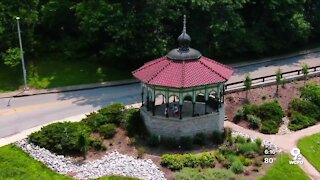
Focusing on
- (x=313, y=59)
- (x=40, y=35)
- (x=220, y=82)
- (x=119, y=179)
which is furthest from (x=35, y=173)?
(x=313, y=59)

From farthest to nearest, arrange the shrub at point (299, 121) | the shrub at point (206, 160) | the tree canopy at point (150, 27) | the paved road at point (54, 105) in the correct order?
the tree canopy at point (150, 27)
the shrub at point (299, 121)
the paved road at point (54, 105)
the shrub at point (206, 160)

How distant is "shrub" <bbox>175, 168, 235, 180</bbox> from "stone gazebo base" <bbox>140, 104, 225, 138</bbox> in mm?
4581

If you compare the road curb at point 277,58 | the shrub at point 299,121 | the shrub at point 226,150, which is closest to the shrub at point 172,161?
the shrub at point 226,150

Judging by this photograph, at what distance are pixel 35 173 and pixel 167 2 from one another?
22942 mm

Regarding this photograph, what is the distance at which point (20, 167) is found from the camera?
33.8 metres

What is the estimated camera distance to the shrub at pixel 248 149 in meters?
36.3

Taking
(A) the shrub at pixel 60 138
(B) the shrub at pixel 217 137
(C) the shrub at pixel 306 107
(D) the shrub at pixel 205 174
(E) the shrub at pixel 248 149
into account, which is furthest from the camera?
(C) the shrub at pixel 306 107

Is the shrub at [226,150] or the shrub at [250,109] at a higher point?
the shrub at [250,109]

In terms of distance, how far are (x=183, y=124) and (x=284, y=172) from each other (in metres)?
8.01

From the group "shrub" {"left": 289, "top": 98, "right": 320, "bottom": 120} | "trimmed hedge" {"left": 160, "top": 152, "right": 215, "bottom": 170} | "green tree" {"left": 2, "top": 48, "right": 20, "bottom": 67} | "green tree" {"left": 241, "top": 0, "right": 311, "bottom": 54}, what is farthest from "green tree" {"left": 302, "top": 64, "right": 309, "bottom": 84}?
"green tree" {"left": 2, "top": 48, "right": 20, "bottom": 67}

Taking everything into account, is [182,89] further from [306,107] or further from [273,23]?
[273,23]

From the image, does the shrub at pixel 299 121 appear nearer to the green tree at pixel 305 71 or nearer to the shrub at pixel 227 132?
the shrub at pixel 227 132

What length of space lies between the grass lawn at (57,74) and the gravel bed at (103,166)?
13.5m

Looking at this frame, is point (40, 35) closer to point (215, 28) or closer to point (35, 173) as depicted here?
point (215, 28)
